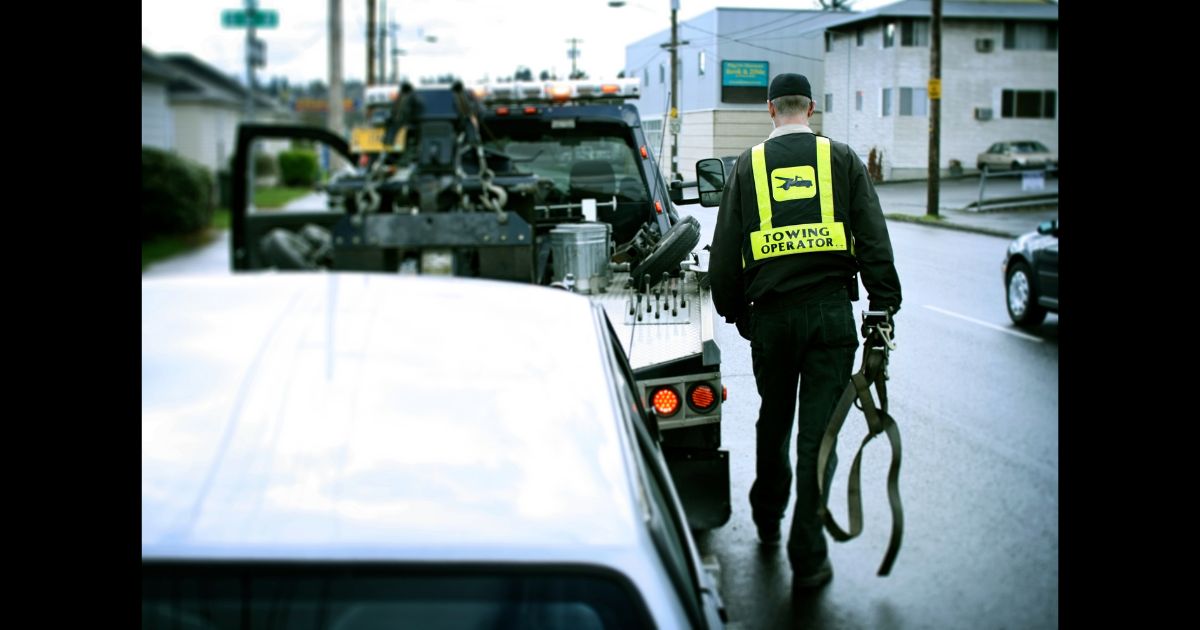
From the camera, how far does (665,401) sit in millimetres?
4660

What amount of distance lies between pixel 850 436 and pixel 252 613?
11.3 feet

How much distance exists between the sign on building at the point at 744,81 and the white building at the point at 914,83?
0.22m

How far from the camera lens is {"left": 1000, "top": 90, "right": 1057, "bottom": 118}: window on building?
5.92m

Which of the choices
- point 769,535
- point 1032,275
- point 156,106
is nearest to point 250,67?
point 156,106

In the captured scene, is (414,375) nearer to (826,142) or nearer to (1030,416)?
(826,142)

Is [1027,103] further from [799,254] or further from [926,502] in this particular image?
[799,254]

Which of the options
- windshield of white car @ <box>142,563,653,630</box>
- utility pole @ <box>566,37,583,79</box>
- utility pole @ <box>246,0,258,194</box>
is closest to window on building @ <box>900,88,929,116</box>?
utility pole @ <box>566,37,583,79</box>

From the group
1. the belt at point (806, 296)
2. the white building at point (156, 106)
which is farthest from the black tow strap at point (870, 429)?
the white building at point (156, 106)

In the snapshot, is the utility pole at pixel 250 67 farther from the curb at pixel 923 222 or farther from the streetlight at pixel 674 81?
the curb at pixel 923 222

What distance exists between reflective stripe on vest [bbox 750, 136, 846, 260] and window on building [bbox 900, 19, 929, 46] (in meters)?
0.82

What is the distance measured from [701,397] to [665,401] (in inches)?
5.3

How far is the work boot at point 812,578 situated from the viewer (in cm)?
496

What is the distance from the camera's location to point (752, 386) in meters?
4.92
